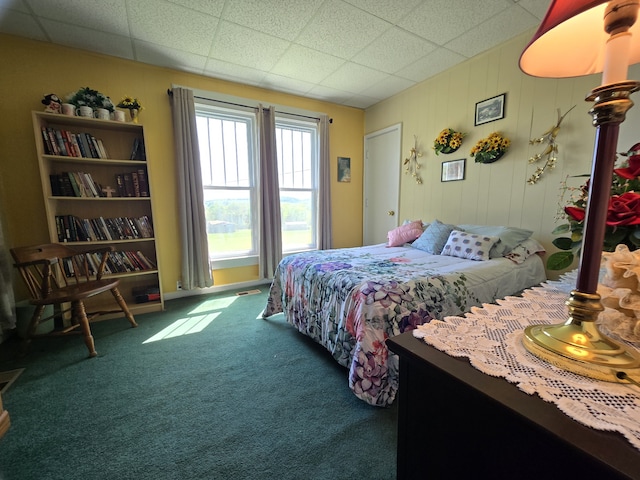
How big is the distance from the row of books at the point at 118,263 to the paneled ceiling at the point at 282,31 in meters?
1.99

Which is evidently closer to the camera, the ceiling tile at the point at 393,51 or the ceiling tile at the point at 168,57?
the ceiling tile at the point at 393,51

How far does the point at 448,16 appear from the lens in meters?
2.15

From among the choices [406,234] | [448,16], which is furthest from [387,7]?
[406,234]

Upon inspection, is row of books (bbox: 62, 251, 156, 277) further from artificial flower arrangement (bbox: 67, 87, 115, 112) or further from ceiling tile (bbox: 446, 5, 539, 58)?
ceiling tile (bbox: 446, 5, 539, 58)

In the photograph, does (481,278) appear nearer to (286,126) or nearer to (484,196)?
(484,196)

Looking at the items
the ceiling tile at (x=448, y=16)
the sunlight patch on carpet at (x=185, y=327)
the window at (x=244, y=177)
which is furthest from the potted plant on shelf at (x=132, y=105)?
the ceiling tile at (x=448, y=16)

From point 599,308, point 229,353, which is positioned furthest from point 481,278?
point 229,353

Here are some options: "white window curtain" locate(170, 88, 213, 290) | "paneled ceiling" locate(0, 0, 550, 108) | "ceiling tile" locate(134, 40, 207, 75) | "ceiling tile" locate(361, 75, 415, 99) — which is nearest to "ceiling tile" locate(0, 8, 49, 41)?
"paneled ceiling" locate(0, 0, 550, 108)

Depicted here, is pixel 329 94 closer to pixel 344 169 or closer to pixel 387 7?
pixel 344 169

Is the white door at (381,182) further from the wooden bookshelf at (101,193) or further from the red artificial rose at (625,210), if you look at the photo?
the red artificial rose at (625,210)

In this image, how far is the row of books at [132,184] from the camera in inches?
107

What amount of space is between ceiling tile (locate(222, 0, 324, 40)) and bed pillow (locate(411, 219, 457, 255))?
221 cm

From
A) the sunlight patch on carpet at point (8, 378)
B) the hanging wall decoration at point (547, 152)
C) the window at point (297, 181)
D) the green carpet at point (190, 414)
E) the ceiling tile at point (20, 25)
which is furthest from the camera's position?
the window at point (297, 181)

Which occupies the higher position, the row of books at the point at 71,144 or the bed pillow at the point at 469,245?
the row of books at the point at 71,144
